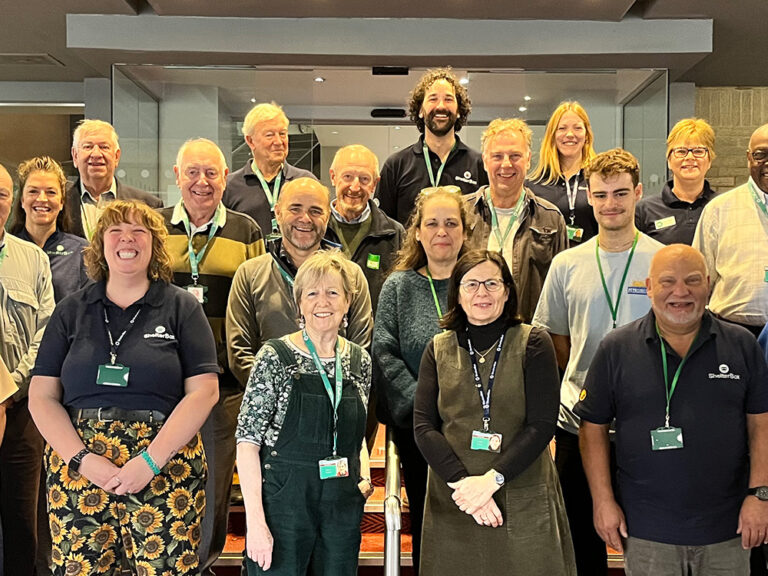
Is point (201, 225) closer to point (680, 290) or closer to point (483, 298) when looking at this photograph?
point (483, 298)

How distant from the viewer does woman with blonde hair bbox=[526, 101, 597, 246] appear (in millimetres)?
4242

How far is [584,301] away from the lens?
3.24 metres

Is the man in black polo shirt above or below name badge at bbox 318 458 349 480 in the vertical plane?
above

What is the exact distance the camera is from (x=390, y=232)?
13.0 feet

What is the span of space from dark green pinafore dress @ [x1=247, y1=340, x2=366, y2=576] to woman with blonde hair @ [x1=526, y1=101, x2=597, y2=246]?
1950mm

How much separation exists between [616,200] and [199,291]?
68.8 inches

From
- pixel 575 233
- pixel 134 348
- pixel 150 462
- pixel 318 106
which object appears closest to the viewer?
pixel 150 462

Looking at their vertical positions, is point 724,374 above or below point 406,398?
above

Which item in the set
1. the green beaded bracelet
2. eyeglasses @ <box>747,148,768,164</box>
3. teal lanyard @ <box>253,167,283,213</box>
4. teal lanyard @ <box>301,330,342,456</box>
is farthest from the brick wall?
the green beaded bracelet

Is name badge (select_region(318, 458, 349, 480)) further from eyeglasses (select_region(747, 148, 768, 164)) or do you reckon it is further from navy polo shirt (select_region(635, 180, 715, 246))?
navy polo shirt (select_region(635, 180, 715, 246))

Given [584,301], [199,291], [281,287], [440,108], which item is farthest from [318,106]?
[584,301]

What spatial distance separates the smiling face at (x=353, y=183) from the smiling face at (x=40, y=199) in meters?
1.28

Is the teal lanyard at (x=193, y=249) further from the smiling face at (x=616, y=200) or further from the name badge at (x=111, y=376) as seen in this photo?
the smiling face at (x=616, y=200)

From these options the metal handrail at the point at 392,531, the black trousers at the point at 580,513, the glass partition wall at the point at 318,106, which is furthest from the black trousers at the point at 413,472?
the glass partition wall at the point at 318,106
